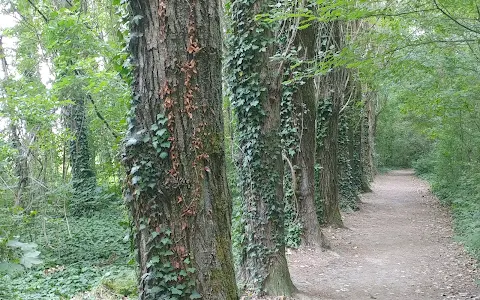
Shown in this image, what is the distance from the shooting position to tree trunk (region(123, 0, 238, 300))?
2.84 metres

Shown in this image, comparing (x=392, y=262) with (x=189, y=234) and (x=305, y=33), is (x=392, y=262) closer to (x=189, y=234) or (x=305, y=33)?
(x=305, y=33)

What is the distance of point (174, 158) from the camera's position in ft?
9.34

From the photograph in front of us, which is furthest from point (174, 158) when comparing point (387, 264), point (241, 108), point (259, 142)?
point (387, 264)

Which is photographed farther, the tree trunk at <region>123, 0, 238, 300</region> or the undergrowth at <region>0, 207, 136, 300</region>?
the undergrowth at <region>0, 207, 136, 300</region>

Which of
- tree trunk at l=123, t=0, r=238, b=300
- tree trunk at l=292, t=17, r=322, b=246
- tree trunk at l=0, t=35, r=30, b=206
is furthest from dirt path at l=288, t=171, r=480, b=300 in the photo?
tree trunk at l=0, t=35, r=30, b=206

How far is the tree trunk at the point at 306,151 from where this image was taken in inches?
374

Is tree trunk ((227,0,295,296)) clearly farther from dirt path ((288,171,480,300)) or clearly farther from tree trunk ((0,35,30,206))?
tree trunk ((0,35,30,206))

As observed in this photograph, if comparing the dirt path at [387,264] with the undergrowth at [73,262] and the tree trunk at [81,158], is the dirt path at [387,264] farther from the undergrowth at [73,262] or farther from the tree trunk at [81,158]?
the tree trunk at [81,158]

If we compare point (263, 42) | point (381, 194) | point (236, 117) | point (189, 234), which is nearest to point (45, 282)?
point (236, 117)

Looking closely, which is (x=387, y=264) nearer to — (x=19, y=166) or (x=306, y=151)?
(x=306, y=151)

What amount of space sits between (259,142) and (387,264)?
4.61 metres

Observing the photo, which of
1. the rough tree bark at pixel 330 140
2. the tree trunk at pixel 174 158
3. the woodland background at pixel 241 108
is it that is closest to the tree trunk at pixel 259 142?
the woodland background at pixel 241 108

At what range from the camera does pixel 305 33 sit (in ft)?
32.0

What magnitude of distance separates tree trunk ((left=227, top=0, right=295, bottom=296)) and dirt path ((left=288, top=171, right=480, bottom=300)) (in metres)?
0.73
